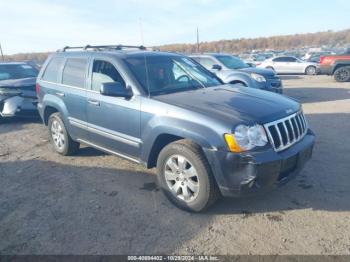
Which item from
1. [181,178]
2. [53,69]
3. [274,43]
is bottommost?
[181,178]

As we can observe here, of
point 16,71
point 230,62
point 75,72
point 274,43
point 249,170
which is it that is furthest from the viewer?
point 274,43

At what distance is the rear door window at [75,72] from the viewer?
15.6 feet

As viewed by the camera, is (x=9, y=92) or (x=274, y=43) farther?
(x=274, y=43)

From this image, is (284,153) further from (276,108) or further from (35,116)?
(35,116)

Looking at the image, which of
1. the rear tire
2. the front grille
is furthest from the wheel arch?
the rear tire

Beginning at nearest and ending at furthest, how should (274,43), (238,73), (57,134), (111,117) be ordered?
(111,117) < (57,134) < (238,73) < (274,43)

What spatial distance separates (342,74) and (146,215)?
14889 mm

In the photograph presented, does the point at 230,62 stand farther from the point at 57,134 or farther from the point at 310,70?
the point at 310,70

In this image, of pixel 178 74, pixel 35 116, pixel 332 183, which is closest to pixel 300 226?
pixel 332 183

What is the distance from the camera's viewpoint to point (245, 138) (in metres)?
3.11

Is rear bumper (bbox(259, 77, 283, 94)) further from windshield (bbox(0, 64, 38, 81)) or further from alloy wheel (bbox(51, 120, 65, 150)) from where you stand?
windshield (bbox(0, 64, 38, 81))

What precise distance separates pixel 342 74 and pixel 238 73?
28.5 feet

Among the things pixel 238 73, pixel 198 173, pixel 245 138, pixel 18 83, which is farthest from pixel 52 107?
pixel 238 73

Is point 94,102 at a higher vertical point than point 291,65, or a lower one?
lower
